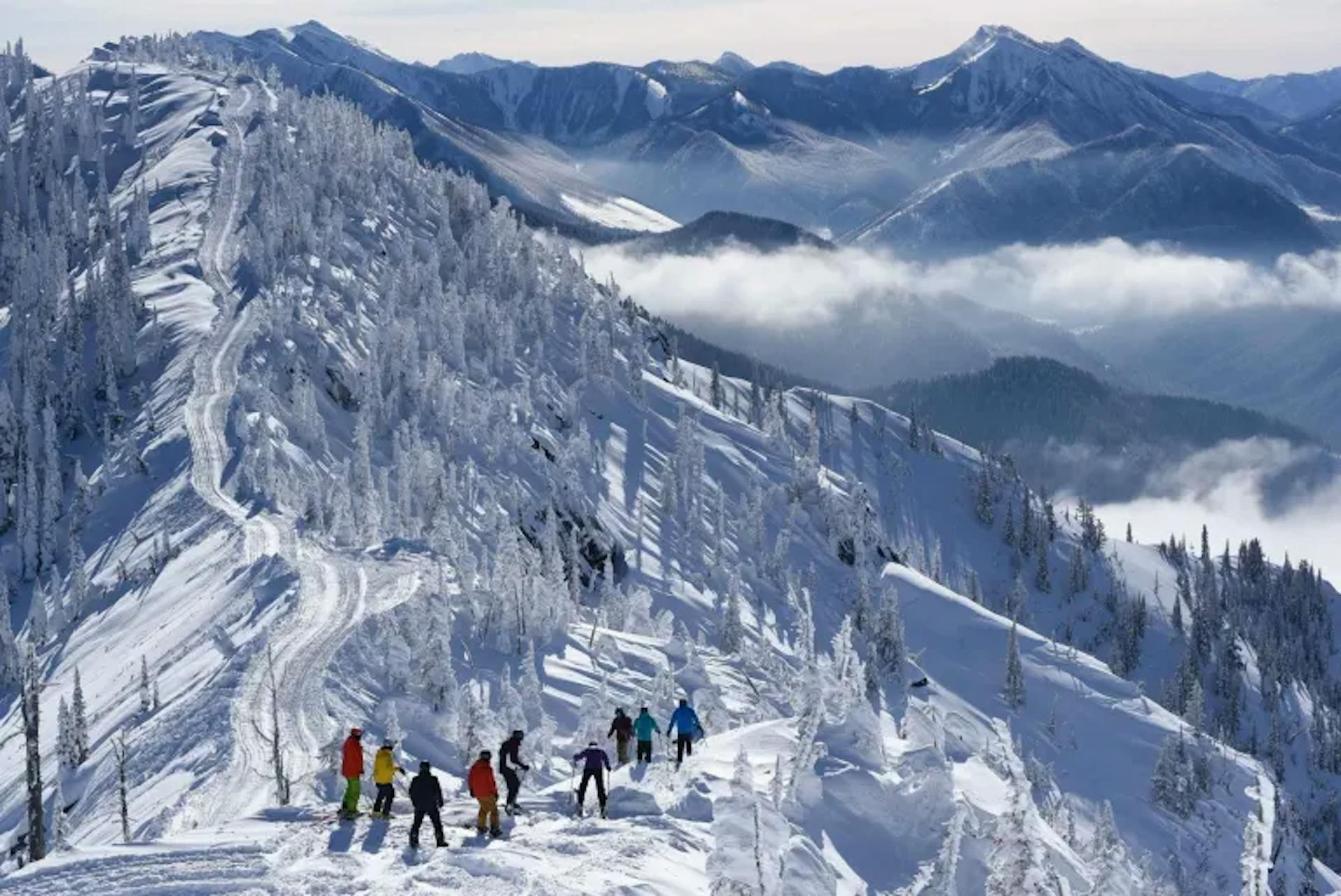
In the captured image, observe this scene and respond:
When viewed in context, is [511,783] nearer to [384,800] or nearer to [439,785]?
[439,785]

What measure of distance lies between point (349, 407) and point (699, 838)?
98.0m

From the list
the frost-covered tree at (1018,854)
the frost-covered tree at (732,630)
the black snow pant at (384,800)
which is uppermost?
the frost-covered tree at (1018,854)

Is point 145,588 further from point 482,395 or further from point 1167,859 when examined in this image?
point 1167,859

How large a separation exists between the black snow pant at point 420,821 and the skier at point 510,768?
117 inches

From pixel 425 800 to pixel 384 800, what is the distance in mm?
3082

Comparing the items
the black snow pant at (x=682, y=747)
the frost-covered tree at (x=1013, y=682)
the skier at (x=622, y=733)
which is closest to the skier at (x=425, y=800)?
the black snow pant at (x=682, y=747)

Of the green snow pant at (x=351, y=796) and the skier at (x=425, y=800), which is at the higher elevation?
the skier at (x=425, y=800)

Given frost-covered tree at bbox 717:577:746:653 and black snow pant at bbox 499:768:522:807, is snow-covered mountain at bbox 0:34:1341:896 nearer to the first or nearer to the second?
frost-covered tree at bbox 717:577:746:653

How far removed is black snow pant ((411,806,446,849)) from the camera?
1155 inches

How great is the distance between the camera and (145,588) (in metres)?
75.5

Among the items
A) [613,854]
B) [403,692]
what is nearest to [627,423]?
[403,692]

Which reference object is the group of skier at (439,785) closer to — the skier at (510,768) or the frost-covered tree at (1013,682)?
the skier at (510,768)

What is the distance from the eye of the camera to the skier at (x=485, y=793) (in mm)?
30484

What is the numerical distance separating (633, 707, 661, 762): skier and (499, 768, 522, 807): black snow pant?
5.21 m
